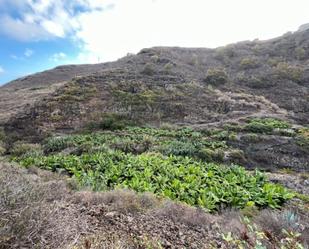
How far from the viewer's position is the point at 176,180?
9.26 m

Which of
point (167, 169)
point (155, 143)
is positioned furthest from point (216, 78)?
point (167, 169)

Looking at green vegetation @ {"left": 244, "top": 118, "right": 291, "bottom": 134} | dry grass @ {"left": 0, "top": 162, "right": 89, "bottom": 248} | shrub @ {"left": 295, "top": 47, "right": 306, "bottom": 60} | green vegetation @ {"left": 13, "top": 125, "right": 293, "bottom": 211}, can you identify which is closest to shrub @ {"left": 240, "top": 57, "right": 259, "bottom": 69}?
shrub @ {"left": 295, "top": 47, "right": 306, "bottom": 60}

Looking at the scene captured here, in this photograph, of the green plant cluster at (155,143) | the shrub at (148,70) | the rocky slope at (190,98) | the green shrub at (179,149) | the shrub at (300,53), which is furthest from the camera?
the shrub at (300,53)

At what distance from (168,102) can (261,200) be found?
18.2 metres

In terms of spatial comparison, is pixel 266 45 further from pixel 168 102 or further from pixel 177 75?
pixel 168 102

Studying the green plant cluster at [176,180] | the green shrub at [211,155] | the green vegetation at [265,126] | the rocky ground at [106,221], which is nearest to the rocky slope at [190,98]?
the green vegetation at [265,126]

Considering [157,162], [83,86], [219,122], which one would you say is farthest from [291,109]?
[157,162]

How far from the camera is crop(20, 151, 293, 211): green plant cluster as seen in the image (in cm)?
843

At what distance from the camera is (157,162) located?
465 inches

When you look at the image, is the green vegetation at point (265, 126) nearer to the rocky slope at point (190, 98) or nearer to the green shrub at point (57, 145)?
the rocky slope at point (190, 98)

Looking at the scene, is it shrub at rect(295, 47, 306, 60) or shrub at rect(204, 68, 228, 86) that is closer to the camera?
shrub at rect(204, 68, 228, 86)

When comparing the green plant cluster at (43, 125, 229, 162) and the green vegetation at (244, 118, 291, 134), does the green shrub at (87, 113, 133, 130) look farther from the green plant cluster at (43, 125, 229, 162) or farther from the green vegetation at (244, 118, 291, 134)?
the green vegetation at (244, 118, 291, 134)

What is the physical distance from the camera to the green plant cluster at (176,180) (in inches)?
332

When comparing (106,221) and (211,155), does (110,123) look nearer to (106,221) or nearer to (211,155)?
(211,155)
